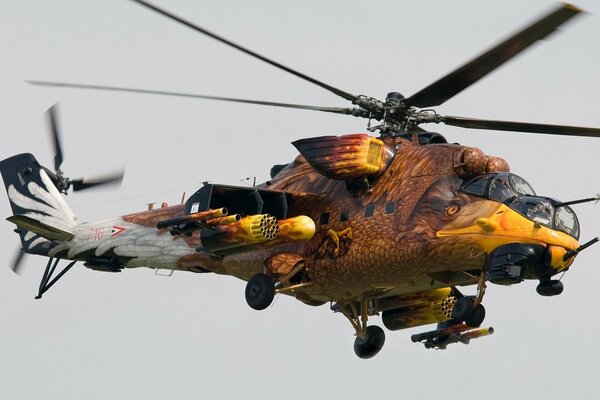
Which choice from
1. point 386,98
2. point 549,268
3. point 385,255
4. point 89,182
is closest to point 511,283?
point 549,268

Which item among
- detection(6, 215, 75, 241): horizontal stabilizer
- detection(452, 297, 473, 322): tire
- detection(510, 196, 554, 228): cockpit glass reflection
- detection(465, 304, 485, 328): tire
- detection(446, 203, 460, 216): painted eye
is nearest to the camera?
detection(510, 196, 554, 228): cockpit glass reflection

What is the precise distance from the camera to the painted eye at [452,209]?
26.9 meters

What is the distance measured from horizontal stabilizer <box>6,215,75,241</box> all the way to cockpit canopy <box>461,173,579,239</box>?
10.2 m

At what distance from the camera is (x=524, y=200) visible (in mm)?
26484

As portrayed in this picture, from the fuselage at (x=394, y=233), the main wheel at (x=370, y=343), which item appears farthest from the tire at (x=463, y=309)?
the main wheel at (x=370, y=343)

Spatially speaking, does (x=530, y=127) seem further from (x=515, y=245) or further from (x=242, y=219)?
(x=242, y=219)

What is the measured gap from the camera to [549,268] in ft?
85.5

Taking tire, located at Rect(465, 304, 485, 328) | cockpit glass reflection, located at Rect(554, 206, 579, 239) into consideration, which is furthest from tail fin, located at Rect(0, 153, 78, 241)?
cockpit glass reflection, located at Rect(554, 206, 579, 239)

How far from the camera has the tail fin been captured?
3306cm

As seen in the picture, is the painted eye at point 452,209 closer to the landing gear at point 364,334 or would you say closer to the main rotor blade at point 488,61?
the main rotor blade at point 488,61

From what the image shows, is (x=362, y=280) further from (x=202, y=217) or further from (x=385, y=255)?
(x=202, y=217)

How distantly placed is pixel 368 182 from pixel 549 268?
449 centimetres

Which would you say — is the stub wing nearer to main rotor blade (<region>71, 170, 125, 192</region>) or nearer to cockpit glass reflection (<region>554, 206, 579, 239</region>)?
main rotor blade (<region>71, 170, 125, 192</region>)

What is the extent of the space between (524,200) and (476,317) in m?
2.80
